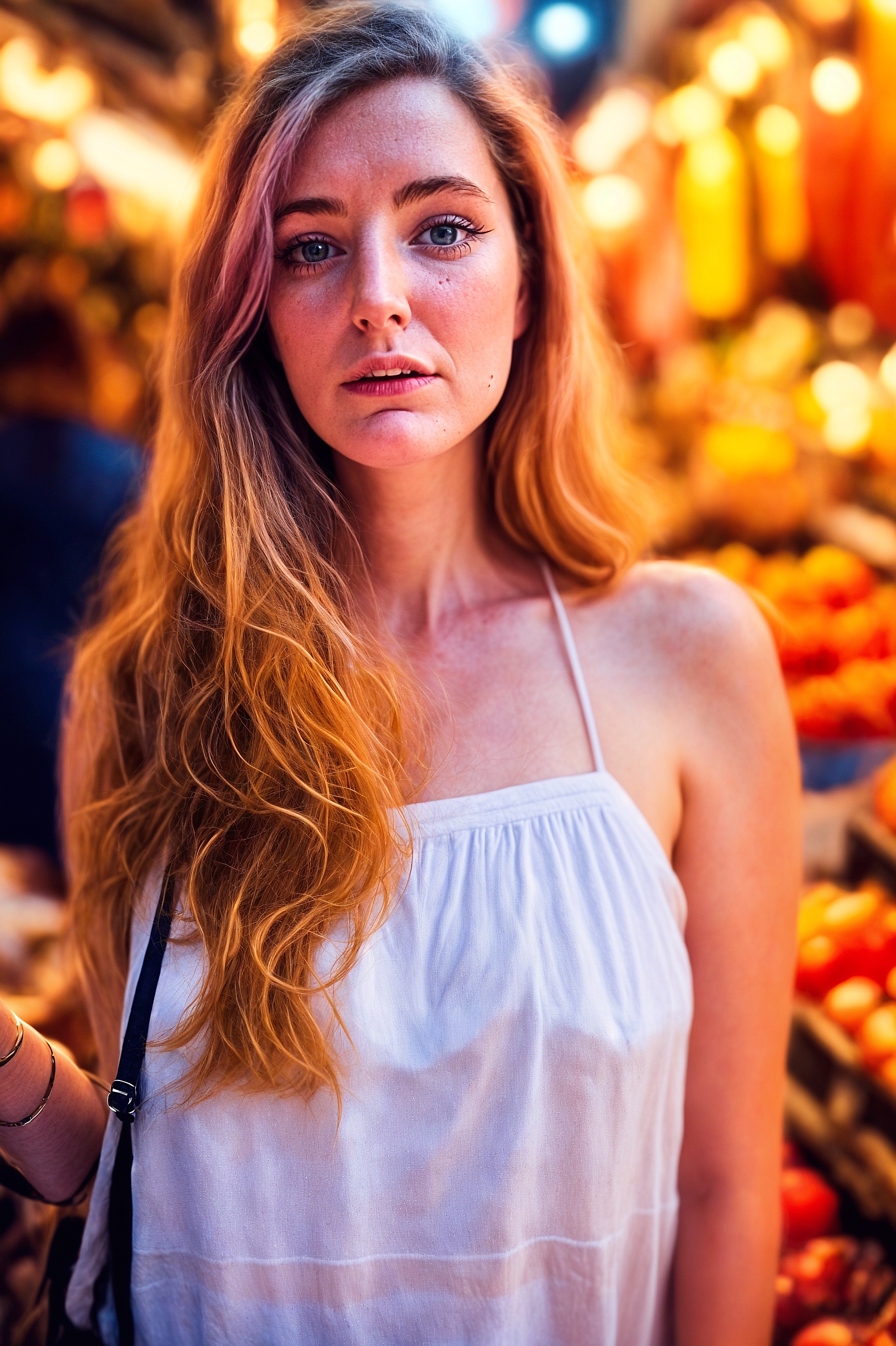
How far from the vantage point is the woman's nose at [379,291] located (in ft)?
3.70

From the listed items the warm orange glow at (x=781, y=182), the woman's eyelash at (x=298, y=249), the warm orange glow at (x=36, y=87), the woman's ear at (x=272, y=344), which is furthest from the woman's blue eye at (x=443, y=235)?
the warm orange glow at (x=36, y=87)

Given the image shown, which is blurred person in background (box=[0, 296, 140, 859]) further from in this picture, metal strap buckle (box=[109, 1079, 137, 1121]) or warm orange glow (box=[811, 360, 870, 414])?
warm orange glow (box=[811, 360, 870, 414])

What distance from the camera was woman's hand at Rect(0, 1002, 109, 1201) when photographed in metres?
1.15

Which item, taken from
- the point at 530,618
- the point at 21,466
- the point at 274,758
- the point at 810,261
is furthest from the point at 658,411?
the point at 274,758

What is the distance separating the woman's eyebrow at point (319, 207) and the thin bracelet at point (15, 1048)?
3.13 ft

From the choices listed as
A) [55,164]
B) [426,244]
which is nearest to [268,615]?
[426,244]

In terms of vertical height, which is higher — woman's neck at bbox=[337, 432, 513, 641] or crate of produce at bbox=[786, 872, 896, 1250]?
woman's neck at bbox=[337, 432, 513, 641]

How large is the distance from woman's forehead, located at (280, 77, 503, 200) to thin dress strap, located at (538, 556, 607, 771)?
0.51 m

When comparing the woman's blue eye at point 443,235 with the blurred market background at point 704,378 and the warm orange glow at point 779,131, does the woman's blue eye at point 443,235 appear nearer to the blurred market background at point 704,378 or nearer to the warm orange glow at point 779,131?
the blurred market background at point 704,378

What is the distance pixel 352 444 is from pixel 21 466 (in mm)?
1844

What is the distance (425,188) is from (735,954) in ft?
3.21

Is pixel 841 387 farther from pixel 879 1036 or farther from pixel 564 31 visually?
pixel 879 1036

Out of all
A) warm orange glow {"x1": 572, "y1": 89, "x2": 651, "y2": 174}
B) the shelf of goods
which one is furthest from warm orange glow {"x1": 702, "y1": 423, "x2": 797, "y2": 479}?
the shelf of goods

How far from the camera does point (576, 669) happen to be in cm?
132
